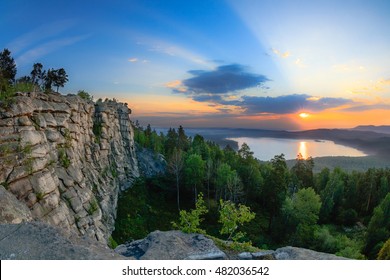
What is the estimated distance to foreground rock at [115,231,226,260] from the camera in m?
9.97

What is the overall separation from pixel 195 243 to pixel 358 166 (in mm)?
127842

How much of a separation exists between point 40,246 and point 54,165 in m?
14.0

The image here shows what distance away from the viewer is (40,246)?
8039 millimetres

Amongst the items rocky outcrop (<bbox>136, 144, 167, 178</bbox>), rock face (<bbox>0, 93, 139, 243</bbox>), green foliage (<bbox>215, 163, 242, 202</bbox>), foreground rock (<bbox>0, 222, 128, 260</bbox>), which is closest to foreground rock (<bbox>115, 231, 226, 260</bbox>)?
foreground rock (<bbox>0, 222, 128, 260</bbox>)

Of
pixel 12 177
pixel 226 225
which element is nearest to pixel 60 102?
pixel 12 177

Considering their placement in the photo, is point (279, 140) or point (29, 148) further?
point (279, 140)

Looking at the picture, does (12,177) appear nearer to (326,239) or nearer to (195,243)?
(195,243)

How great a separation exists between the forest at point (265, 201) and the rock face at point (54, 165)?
812cm

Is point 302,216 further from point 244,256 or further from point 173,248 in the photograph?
point 173,248

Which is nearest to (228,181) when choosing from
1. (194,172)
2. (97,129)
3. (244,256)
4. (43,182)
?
(194,172)

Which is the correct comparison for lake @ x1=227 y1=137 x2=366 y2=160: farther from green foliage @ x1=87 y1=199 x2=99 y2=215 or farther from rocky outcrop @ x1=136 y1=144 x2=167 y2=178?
green foliage @ x1=87 y1=199 x2=99 y2=215

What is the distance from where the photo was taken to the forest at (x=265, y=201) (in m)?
39.5

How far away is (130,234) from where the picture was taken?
113 feet

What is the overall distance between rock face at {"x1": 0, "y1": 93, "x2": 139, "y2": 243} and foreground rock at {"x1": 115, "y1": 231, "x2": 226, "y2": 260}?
16.5 ft
